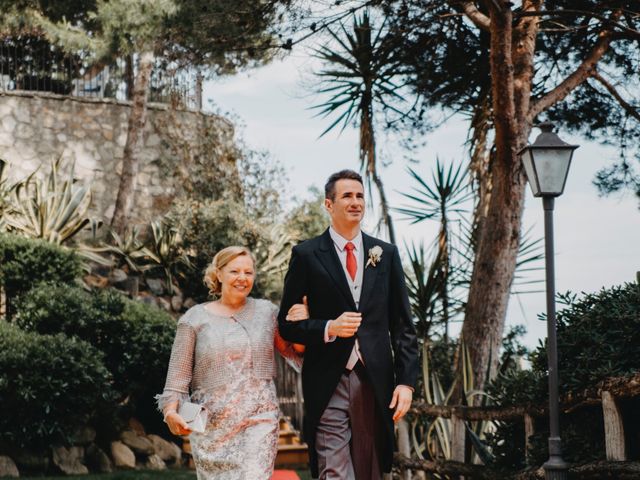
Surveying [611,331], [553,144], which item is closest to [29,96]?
[553,144]

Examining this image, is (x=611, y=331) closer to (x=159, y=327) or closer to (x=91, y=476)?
(x=91, y=476)

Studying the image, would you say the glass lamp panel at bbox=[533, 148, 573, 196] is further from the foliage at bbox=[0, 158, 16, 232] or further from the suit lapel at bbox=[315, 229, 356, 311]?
the foliage at bbox=[0, 158, 16, 232]

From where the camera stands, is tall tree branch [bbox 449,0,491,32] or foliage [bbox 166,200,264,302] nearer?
tall tree branch [bbox 449,0,491,32]

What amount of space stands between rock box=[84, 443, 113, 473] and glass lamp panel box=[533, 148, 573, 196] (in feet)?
22.4

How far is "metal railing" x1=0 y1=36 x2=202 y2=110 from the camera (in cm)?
1967

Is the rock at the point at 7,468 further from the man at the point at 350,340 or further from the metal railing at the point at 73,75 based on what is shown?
the metal railing at the point at 73,75

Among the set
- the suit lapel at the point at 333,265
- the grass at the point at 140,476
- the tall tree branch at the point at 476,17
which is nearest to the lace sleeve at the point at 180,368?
the suit lapel at the point at 333,265

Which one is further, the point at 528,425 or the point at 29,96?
the point at 29,96

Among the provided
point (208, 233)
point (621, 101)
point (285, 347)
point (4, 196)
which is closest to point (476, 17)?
point (621, 101)

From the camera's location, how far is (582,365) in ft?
18.6

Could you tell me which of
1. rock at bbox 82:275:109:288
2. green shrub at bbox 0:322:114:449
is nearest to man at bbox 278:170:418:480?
green shrub at bbox 0:322:114:449

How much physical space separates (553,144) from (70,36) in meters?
12.9

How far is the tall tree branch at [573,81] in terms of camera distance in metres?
10.5

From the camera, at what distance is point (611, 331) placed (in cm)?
534
